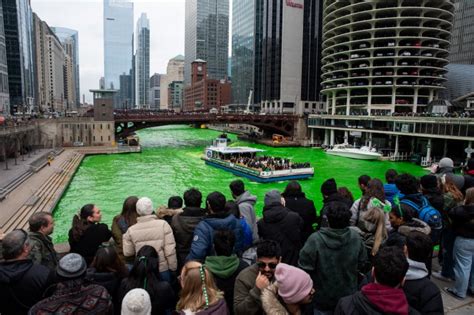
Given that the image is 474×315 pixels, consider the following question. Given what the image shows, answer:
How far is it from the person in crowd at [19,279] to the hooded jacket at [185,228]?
6.84 ft

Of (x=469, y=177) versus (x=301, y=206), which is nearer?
(x=301, y=206)

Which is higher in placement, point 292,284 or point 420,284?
point 292,284

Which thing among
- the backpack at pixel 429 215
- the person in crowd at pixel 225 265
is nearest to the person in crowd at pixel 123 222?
the person in crowd at pixel 225 265

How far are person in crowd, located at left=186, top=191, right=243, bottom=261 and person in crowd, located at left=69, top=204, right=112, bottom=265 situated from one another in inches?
64.1

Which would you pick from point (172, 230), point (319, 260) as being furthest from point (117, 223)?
point (319, 260)

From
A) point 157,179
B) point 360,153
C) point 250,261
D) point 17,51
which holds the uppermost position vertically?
point 17,51

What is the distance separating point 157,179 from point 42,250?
31587 mm

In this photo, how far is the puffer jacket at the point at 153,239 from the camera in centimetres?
529

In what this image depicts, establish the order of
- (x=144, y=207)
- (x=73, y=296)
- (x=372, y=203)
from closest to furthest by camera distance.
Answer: (x=73, y=296)
(x=144, y=207)
(x=372, y=203)

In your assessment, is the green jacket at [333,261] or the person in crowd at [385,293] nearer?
the person in crowd at [385,293]

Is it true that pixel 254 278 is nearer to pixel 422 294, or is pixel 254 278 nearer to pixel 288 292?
pixel 288 292

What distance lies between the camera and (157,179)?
119ft

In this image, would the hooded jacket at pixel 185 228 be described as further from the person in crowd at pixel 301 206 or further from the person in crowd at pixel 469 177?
the person in crowd at pixel 469 177

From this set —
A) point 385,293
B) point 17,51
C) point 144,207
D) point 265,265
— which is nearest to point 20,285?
point 144,207
